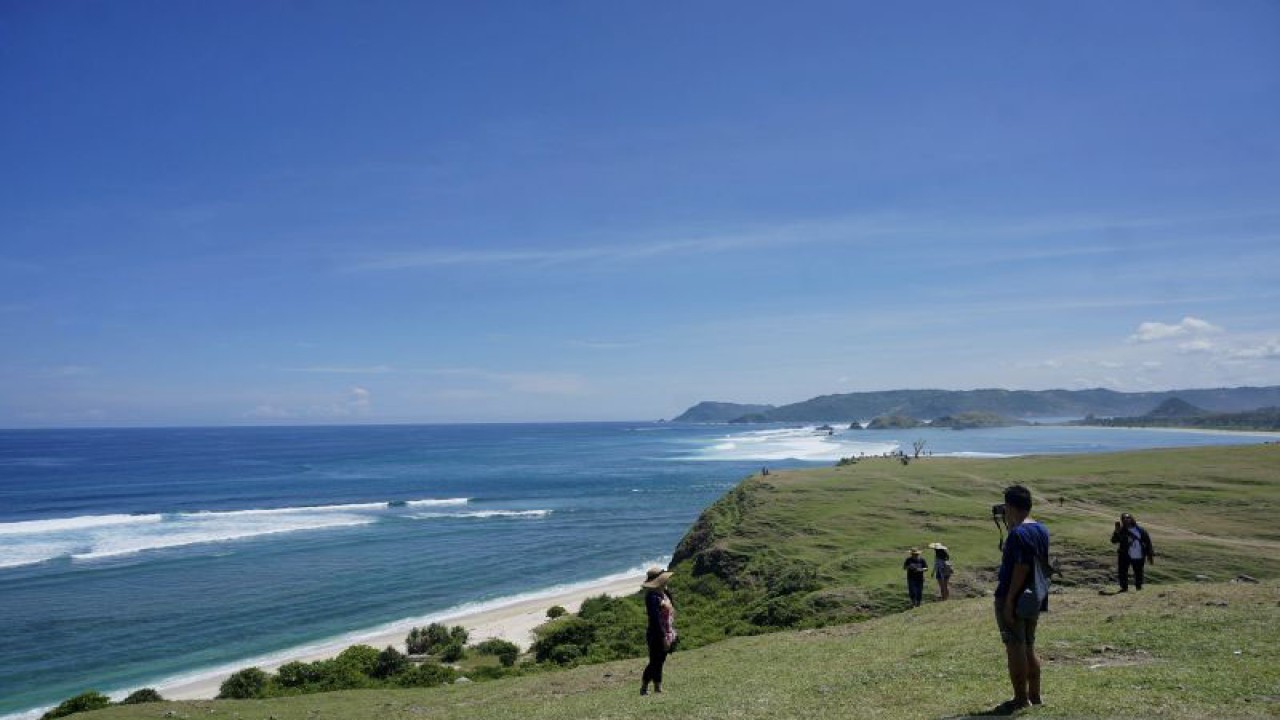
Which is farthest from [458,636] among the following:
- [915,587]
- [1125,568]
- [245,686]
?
[1125,568]

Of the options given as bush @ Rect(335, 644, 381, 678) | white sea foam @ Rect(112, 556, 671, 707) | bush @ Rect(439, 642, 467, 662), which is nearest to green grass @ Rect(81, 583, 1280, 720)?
bush @ Rect(335, 644, 381, 678)

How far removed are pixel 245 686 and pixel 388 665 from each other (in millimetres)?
3903

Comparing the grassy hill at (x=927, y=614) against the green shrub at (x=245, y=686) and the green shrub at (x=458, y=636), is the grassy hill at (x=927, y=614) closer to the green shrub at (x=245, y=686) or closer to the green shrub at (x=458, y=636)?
the green shrub at (x=245, y=686)

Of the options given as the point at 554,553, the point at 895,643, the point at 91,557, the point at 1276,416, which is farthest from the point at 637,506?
the point at 1276,416

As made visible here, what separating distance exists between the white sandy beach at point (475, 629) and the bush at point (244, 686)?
3.66 meters

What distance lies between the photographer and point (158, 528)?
201 ft

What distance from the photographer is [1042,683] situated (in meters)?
9.45

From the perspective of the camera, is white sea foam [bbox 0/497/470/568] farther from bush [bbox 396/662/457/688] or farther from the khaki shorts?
the khaki shorts

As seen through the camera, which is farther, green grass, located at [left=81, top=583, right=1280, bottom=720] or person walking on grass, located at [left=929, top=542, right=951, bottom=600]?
person walking on grass, located at [left=929, top=542, right=951, bottom=600]

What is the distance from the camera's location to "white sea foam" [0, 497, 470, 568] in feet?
168

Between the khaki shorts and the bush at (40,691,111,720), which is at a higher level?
the khaki shorts

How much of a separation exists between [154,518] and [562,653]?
203 ft

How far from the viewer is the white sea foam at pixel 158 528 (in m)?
51.1

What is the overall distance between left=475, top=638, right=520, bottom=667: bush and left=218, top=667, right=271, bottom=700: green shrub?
686 cm
